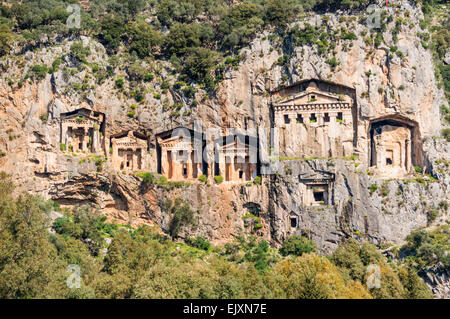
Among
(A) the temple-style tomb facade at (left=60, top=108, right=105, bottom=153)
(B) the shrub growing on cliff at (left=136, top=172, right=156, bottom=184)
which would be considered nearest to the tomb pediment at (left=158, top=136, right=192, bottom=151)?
(B) the shrub growing on cliff at (left=136, top=172, right=156, bottom=184)

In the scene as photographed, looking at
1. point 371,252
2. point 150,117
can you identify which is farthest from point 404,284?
point 150,117

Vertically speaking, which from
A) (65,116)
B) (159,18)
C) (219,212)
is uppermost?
(159,18)

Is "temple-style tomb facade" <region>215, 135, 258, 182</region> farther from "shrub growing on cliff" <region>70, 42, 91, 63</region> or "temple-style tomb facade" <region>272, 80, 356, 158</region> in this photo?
"shrub growing on cliff" <region>70, 42, 91, 63</region>

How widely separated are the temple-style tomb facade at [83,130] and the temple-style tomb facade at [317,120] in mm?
21226

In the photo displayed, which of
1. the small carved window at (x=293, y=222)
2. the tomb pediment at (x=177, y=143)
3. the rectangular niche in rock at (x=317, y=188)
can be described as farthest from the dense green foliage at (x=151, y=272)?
the tomb pediment at (x=177, y=143)

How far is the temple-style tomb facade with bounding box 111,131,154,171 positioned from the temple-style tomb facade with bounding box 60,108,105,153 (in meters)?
1.68

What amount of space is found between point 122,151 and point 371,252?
33.0m

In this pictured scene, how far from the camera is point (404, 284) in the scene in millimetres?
59344

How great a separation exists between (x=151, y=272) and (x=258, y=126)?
96.1 ft

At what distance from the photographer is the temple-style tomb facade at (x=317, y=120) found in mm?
79000

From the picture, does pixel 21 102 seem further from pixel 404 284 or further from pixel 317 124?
pixel 404 284

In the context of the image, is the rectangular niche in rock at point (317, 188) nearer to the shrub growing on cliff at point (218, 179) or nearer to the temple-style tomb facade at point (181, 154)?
the shrub growing on cliff at point (218, 179)

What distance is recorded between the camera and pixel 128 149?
83000mm

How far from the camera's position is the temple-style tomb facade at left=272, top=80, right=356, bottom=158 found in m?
79.0
